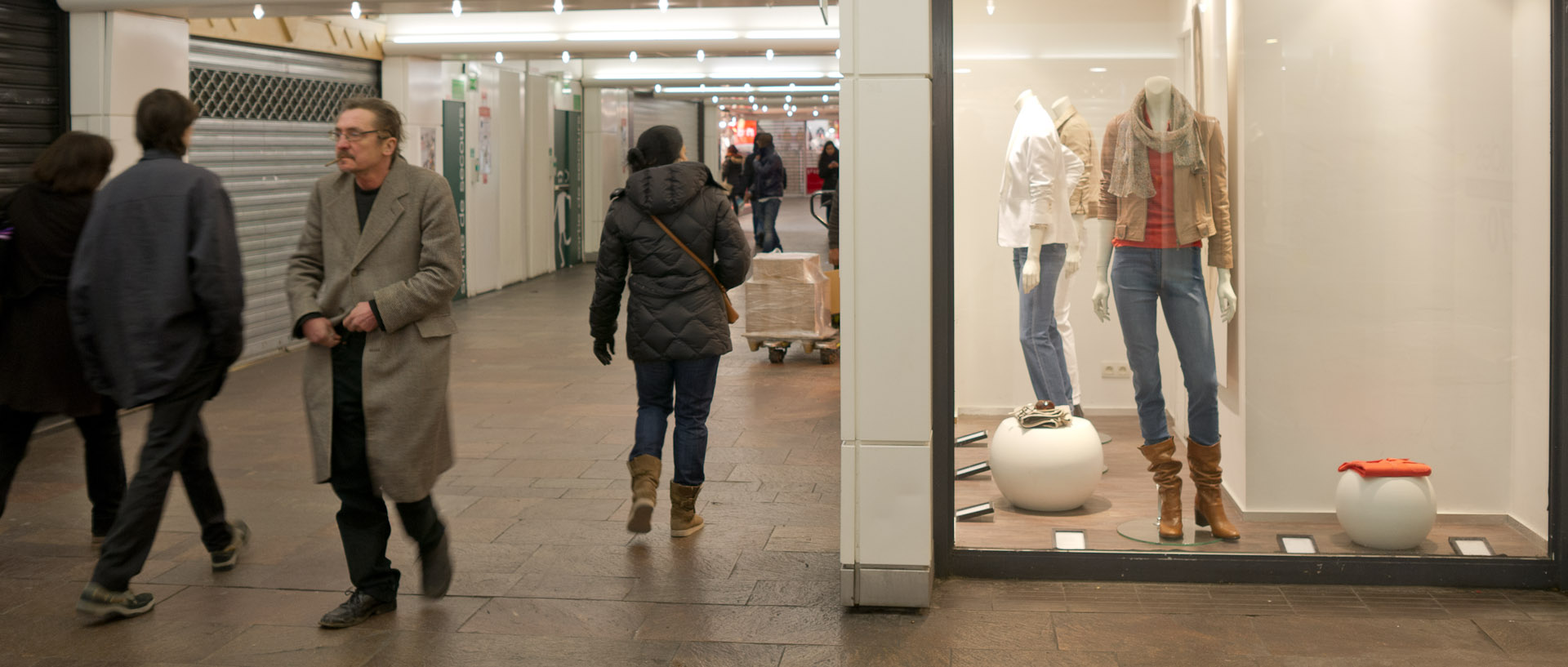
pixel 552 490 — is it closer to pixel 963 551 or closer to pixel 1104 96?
pixel 963 551

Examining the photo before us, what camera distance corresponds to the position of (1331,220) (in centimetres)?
437

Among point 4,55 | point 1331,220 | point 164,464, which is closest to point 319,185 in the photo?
point 164,464

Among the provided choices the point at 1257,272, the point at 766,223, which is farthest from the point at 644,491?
the point at 766,223

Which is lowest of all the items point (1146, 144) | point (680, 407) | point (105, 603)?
point (105, 603)

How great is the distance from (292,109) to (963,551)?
321 inches

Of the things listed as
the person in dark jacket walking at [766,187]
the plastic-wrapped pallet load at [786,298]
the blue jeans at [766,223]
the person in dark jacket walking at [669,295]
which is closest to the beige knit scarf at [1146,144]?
the person in dark jacket walking at [669,295]

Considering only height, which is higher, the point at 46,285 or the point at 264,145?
the point at 264,145

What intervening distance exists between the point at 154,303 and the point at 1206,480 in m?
3.33

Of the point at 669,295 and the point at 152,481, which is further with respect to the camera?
the point at 669,295

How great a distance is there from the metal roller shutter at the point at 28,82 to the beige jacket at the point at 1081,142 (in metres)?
6.22

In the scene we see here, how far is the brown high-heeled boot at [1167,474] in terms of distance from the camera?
4523mm

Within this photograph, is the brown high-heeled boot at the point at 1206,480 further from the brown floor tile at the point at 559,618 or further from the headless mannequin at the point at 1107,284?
the brown floor tile at the point at 559,618

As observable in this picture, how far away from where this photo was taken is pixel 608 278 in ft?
16.9

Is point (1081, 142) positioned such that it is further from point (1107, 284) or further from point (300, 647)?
point (300, 647)
